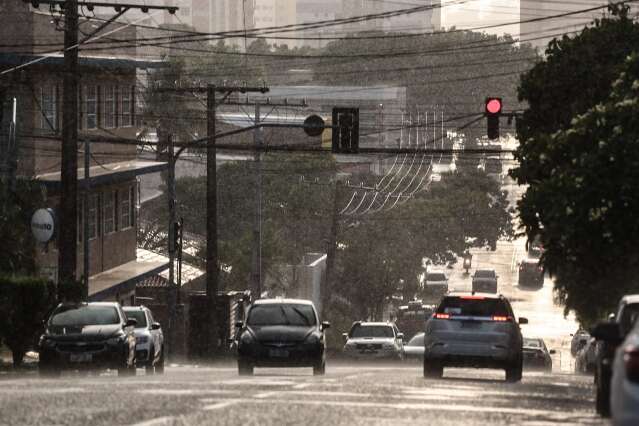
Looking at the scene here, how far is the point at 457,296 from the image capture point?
30.3 meters

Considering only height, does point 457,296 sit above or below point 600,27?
below

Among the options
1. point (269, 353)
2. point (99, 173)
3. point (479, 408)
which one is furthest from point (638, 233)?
point (99, 173)

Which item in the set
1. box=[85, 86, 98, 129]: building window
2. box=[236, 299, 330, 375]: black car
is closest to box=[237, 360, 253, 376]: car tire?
box=[236, 299, 330, 375]: black car

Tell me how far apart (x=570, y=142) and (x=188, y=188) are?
72436 millimetres

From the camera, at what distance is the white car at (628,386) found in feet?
35.9

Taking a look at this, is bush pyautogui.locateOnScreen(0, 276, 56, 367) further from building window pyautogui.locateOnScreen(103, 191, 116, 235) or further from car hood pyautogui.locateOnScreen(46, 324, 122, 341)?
building window pyautogui.locateOnScreen(103, 191, 116, 235)

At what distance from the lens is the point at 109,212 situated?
61625mm

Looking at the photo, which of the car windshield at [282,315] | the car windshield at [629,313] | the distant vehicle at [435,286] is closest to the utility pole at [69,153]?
the car windshield at [282,315]

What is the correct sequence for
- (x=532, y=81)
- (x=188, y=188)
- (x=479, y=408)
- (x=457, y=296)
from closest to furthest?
1. (x=479, y=408)
2. (x=457, y=296)
3. (x=532, y=81)
4. (x=188, y=188)

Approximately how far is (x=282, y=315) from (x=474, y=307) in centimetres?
462

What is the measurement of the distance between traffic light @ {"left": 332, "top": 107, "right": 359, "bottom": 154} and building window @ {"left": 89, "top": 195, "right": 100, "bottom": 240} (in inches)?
640

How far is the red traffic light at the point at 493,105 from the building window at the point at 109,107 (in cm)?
2587

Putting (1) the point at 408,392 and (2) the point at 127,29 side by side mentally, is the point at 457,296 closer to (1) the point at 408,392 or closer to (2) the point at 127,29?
(1) the point at 408,392

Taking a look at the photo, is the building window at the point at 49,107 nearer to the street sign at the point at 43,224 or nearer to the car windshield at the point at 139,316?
the street sign at the point at 43,224
